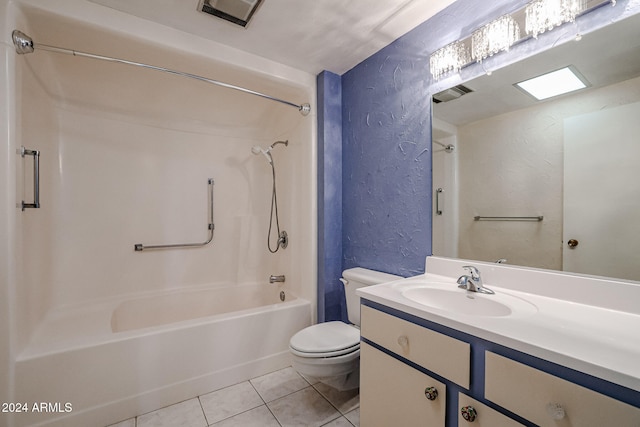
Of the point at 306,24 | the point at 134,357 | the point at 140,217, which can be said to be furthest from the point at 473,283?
the point at 140,217

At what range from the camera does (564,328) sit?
0.78m

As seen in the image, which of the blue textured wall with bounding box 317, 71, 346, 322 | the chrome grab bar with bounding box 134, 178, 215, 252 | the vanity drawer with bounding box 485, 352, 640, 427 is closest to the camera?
the vanity drawer with bounding box 485, 352, 640, 427

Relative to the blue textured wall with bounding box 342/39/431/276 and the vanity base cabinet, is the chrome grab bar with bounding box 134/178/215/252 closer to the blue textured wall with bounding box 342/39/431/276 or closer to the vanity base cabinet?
the blue textured wall with bounding box 342/39/431/276

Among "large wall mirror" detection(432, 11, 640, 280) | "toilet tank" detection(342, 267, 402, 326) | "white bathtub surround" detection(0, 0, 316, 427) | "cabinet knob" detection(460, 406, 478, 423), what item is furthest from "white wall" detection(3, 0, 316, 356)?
"cabinet knob" detection(460, 406, 478, 423)

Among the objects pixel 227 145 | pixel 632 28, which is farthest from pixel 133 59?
pixel 632 28

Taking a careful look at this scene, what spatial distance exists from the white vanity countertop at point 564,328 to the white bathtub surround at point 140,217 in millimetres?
1255

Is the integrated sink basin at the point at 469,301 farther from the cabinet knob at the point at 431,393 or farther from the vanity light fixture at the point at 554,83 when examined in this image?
the vanity light fixture at the point at 554,83

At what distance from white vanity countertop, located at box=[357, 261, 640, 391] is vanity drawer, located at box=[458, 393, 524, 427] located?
0.20 m

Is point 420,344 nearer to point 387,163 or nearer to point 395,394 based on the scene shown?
point 395,394

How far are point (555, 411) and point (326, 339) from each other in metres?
1.08

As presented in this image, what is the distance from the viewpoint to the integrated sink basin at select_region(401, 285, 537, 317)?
3.25 ft

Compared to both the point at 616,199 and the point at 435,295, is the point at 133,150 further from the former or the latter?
the point at 616,199

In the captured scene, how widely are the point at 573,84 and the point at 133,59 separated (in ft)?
8.08

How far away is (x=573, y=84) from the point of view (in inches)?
41.6
